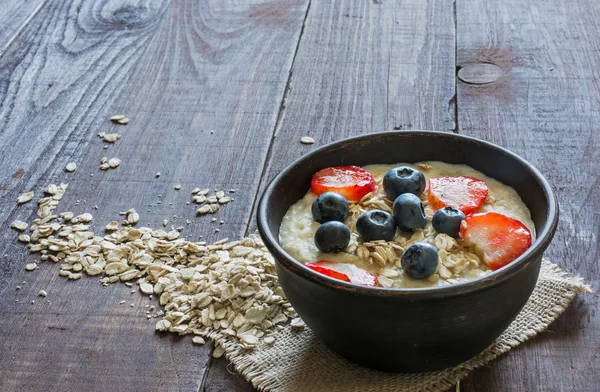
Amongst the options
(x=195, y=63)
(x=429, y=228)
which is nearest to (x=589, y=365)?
(x=429, y=228)

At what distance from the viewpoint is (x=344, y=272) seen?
1177mm

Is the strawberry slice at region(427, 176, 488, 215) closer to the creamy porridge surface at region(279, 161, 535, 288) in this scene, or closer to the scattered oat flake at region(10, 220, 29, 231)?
the creamy porridge surface at region(279, 161, 535, 288)

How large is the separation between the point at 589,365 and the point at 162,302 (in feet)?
2.31

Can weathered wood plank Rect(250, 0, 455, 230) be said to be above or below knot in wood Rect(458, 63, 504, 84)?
above

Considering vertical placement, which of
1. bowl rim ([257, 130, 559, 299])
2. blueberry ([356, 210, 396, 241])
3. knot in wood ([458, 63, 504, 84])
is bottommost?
knot in wood ([458, 63, 504, 84])

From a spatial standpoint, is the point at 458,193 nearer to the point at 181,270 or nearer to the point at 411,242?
the point at 411,242

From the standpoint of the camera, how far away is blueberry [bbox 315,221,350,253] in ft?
3.95

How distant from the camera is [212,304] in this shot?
1398mm

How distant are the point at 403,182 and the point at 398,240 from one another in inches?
4.2

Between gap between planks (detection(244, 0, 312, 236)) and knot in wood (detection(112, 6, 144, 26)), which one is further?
knot in wood (detection(112, 6, 144, 26))

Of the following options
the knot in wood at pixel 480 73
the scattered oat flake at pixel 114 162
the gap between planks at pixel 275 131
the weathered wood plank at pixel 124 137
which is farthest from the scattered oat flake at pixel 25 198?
the knot in wood at pixel 480 73

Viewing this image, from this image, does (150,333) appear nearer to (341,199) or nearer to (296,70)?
(341,199)

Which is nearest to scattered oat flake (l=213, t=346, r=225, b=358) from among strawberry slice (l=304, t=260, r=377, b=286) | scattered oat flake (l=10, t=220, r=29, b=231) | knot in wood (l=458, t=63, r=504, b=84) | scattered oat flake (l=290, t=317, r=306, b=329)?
scattered oat flake (l=290, t=317, r=306, b=329)

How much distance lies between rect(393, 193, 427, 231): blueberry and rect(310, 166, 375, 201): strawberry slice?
0.33ft
